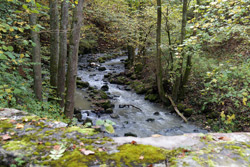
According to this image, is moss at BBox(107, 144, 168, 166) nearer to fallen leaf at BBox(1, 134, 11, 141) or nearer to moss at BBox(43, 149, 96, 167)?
moss at BBox(43, 149, 96, 167)

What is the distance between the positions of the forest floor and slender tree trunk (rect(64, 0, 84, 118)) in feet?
12.0

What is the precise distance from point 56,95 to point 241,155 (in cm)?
717

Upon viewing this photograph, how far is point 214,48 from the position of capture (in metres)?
15.2

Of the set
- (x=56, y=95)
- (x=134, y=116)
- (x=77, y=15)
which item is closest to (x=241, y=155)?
(x=77, y=15)

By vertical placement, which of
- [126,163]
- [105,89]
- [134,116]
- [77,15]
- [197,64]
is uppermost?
[77,15]

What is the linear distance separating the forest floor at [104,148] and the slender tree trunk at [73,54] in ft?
12.0

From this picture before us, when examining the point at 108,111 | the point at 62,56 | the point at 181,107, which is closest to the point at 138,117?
the point at 108,111

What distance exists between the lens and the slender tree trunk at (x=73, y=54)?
213 inches

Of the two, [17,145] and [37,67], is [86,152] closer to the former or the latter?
[17,145]

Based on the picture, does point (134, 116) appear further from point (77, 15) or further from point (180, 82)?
point (77, 15)

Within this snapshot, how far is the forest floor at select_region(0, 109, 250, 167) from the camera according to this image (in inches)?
61.9

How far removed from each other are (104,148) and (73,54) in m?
4.43

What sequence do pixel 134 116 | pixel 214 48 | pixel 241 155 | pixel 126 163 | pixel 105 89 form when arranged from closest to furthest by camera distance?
pixel 126 163
pixel 241 155
pixel 134 116
pixel 105 89
pixel 214 48

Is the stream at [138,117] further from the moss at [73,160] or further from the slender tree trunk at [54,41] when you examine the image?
the moss at [73,160]
